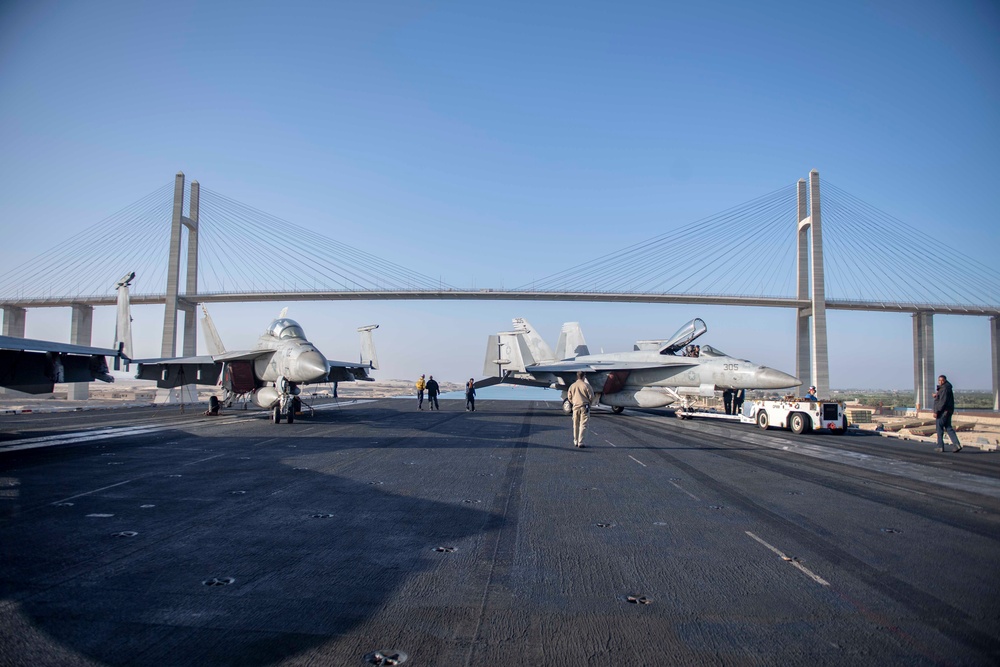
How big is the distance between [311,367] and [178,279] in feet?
150

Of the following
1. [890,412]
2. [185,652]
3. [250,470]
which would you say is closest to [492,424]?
[250,470]

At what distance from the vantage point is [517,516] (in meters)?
6.86

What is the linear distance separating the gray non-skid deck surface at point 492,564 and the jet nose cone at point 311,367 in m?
7.97

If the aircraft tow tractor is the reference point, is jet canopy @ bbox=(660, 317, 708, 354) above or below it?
above

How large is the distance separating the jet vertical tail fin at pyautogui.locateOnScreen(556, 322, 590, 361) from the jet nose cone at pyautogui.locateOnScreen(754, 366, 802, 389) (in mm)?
14669

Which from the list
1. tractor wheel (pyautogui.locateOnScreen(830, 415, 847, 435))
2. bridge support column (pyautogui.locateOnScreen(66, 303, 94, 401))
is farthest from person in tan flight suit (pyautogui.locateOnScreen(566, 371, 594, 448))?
bridge support column (pyautogui.locateOnScreen(66, 303, 94, 401))

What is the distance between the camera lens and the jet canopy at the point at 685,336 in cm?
2603

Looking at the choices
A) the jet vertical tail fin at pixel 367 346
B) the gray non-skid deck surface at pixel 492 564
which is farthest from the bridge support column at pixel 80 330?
the gray non-skid deck surface at pixel 492 564

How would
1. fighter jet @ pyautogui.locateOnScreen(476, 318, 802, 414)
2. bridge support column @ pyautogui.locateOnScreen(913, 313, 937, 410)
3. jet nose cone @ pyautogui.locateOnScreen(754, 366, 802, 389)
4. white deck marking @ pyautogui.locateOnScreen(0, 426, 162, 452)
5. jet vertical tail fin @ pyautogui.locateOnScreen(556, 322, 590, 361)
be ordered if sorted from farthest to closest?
bridge support column @ pyautogui.locateOnScreen(913, 313, 937, 410) → jet vertical tail fin @ pyautogui.locateOnScreen(556, 322, 590, 361) → fighter jet @ pyautogui.locateOnScreen(476, 318, 802, 414) → jet nose cone @ pyautogui.locateOnScreen(754, 366, 802, 389) → white deck marking @ pyautogui.locateOnScreen(0, 426, 162, 452)

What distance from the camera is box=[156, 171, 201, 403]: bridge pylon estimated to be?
54375mm

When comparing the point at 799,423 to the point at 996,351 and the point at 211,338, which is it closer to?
the point at 211,338

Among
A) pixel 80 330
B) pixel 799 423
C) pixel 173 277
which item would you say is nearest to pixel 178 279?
pixel 173 277

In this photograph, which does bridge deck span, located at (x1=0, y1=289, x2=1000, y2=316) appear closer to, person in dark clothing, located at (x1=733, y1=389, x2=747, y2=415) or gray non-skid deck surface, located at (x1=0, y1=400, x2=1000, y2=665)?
person in dark clothing, located at (x1=733, y1=389, x2=747, y2=415)

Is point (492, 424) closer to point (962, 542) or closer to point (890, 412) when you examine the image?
point (962, 542)
